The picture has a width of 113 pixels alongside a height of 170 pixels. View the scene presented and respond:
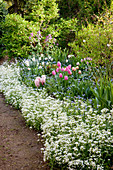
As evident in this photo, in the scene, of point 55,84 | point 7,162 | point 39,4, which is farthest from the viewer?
point 39,4

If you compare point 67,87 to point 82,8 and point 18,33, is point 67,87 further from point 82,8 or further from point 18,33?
point 82,8

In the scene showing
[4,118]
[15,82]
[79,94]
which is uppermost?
[15,82]

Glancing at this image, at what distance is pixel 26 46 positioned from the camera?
9938 millimetres

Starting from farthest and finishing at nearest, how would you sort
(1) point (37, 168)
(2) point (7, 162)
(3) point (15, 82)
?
(3) point (15, 82), (2) point (7, 162), (1) point (37, 168)

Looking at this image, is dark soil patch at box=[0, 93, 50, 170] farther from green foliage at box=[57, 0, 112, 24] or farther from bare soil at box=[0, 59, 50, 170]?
green foliage at box=[57, 0, 112, 24]

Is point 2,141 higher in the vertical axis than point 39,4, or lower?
lower

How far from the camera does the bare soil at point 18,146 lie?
3646mm

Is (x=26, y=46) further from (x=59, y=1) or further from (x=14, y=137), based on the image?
(x=14, y=137)

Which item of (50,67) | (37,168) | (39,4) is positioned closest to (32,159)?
(37,168)

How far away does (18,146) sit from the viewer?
13.9 ft

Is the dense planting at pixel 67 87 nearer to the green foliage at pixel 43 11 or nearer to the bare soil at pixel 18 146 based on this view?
the green foliage at pixel 43 11

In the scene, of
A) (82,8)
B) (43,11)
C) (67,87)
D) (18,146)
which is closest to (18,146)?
(18,146)

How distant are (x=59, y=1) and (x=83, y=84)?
8671 mm

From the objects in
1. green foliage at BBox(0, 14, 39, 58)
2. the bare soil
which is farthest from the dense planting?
the bare soil
